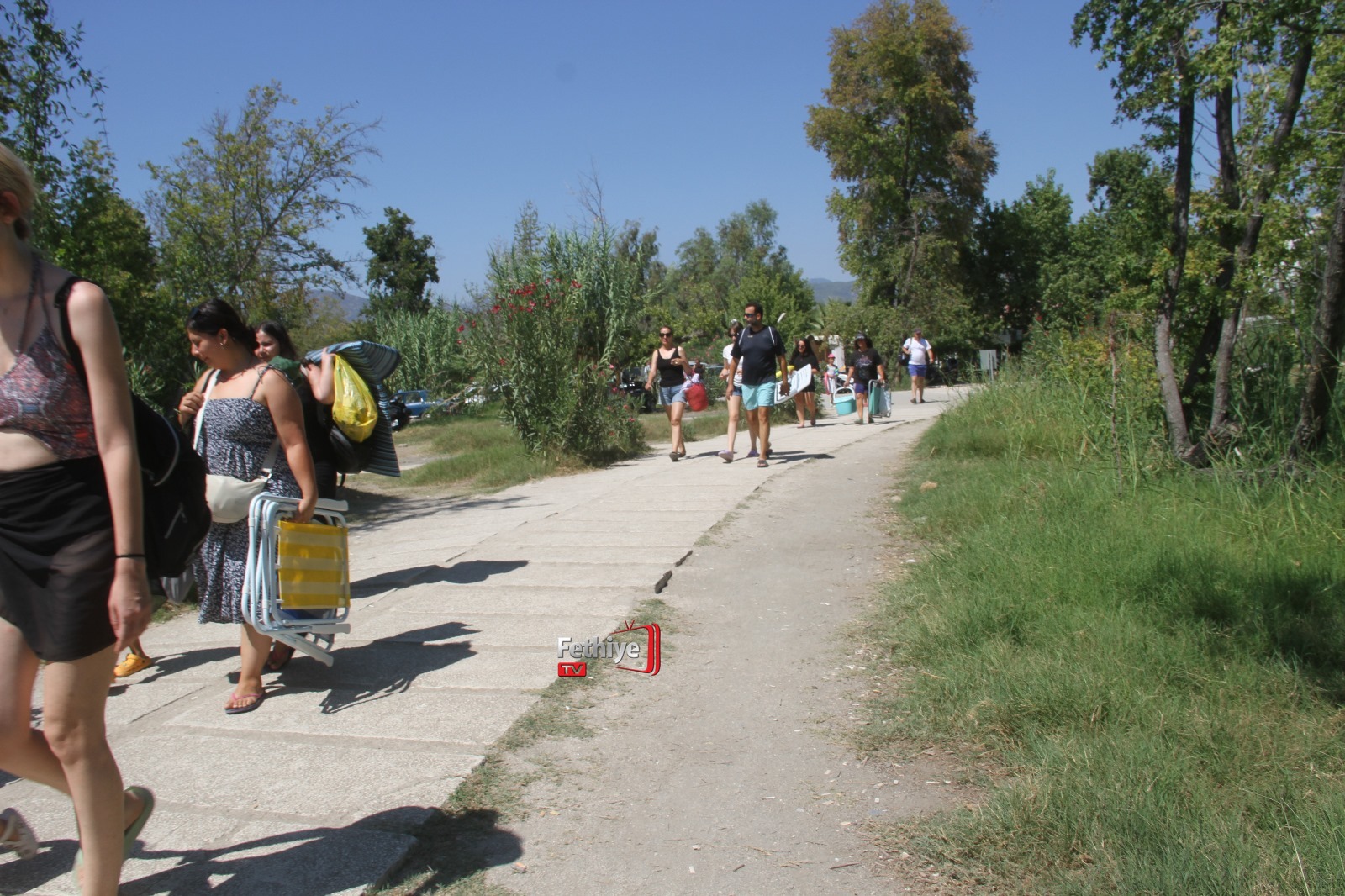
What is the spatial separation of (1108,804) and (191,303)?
15029mm

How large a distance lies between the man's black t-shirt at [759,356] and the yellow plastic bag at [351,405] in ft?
20.0

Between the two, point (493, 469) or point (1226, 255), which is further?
point (493, 469)

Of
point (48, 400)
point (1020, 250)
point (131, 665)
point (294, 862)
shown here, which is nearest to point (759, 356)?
point (131, 665)

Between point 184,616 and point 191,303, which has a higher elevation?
point 191,303

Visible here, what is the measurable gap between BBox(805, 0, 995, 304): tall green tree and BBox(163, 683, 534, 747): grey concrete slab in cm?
3959

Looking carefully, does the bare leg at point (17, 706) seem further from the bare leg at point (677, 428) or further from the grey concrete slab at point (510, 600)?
the bare leg at point (677, 428)

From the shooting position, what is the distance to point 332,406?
18.5 feet

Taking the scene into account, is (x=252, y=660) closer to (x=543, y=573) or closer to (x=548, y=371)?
(x=543, y=573)

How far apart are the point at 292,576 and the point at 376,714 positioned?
0.70 m

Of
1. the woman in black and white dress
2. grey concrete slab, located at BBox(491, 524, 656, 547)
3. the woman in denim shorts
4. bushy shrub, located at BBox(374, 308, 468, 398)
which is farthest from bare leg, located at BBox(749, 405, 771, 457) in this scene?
bushy shrub, located at BBox(374, 308, 468, 398)

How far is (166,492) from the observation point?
2.75 meters

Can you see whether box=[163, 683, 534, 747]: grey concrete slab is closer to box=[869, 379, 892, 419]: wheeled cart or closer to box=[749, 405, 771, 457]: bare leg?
box=[749, 405, 771, 457]: bare leg

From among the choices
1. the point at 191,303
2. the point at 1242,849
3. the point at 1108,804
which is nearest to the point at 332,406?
the point at 1108,804

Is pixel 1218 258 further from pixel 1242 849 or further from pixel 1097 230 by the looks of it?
pixel 1097 230
